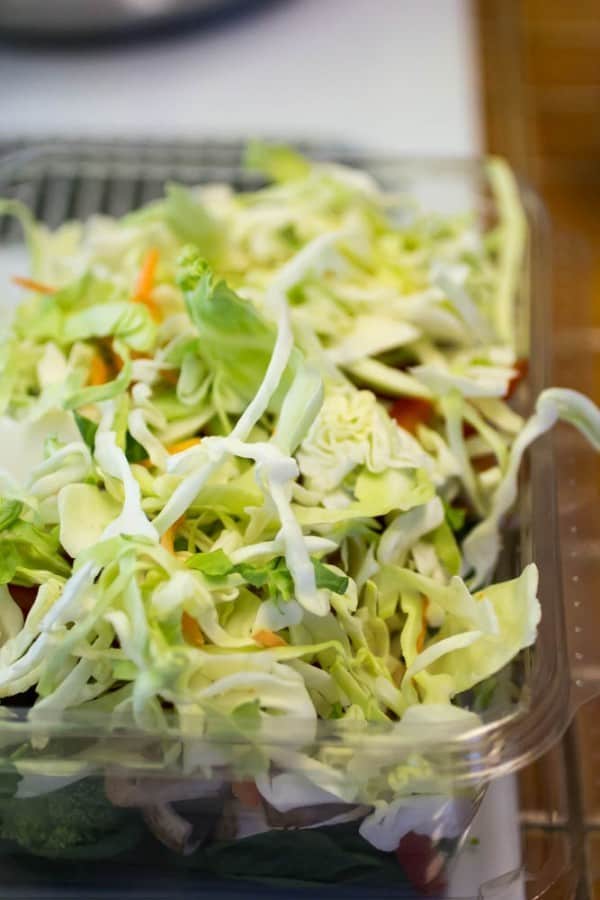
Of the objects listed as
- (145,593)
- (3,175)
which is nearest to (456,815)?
(145,593)

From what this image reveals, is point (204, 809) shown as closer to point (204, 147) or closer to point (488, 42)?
point (204, 147)

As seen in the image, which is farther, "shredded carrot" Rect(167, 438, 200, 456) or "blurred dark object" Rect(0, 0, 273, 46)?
"blurred dark object" Rect(0, 0, 273, 46)

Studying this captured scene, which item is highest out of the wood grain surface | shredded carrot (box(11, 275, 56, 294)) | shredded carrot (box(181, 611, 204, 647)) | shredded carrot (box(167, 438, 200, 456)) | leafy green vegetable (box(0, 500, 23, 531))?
shredded carrot (box(11, 275, 56, 294))

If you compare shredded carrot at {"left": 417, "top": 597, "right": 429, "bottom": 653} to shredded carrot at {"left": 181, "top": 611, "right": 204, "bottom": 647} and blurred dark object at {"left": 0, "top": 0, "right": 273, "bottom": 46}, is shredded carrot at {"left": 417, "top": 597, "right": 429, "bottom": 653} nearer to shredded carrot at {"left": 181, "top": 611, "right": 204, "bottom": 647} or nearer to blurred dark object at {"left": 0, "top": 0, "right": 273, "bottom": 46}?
shredded carrot at {"left": 181, "top": 611, "right": 204, "bottom": 647}

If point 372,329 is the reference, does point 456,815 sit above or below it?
below

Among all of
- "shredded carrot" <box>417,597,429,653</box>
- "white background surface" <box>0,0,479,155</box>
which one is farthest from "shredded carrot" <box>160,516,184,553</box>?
"white background surface" <box>0,0,479,155</box>

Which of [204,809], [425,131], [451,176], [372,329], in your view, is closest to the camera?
[204,809]

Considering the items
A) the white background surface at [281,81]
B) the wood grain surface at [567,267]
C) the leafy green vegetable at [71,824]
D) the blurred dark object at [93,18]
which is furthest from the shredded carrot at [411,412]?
the blurred dark object at [93,18]
